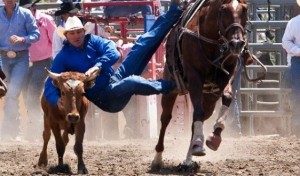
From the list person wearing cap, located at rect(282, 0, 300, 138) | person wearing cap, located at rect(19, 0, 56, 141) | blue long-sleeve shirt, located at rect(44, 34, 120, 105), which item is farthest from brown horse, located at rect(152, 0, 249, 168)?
person wearing cap, located at rect(19, 0, 56, 141)

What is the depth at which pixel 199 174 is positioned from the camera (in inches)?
372

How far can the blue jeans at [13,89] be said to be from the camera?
13148mm

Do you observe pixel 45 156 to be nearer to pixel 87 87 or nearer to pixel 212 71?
pixel 87 87

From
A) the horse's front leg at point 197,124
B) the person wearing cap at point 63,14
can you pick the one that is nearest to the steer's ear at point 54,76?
the horse's front leg at point 197,124

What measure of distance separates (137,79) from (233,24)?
43.4 inches

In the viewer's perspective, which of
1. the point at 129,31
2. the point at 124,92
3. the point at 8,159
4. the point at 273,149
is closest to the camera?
the point at 124,92

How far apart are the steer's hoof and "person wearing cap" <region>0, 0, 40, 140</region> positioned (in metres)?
4.30

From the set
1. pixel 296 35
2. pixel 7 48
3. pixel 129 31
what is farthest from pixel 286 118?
pixel 7 48

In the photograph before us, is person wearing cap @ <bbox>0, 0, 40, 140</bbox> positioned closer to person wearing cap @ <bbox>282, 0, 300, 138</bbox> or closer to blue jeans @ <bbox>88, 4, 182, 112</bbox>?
blue jeans @ <bbox>88, 4, 182, 112</bbox>

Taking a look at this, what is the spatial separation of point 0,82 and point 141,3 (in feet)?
12.9

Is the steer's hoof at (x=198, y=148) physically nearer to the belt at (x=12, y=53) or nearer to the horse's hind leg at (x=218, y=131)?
the horse's hind leg at (x=218, y=131)

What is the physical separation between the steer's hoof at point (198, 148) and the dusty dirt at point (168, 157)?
0.96 feet

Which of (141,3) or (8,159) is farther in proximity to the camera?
(141,3)

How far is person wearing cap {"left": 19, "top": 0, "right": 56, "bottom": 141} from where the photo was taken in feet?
45.1
